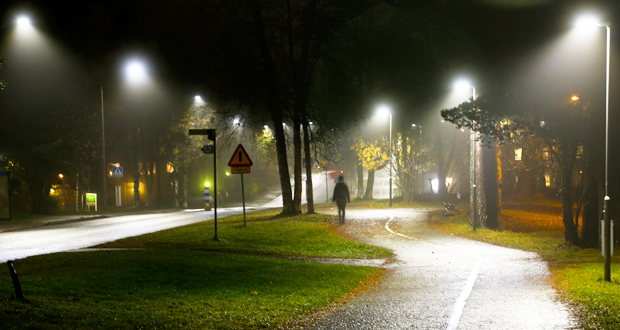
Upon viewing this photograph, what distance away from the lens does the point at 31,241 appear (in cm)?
1653

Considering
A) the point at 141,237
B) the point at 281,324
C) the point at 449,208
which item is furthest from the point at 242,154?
the point at 449,208

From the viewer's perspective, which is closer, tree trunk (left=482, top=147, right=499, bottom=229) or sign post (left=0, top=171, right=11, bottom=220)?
tree trunk (left=482, top=147, right=499, bottom=229)

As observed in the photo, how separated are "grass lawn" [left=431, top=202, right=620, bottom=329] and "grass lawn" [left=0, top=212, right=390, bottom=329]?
390cm

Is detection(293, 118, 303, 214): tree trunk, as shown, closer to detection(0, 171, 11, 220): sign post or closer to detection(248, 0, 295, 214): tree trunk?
detection(248, 0, 295, 214): tree trunk

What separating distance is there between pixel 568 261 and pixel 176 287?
33.4ft

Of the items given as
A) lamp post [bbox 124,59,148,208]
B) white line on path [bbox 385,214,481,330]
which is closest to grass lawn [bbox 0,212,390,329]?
white line on path [bbox 385,214,481,330]

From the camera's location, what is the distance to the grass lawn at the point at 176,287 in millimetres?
6508

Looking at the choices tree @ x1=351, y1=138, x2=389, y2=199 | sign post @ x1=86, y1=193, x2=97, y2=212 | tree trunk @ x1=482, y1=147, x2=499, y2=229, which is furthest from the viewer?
tree @ x1=351, y1=138, x2=389, y2=199

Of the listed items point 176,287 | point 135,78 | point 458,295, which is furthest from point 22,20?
point 458,295

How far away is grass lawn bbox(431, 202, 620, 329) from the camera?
25.1 feet

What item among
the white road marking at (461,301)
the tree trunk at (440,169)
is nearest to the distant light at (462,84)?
the white road marking at (461,301)

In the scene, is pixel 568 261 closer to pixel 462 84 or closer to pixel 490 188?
pixel 462 84

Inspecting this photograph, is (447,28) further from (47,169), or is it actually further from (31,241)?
(47,169)

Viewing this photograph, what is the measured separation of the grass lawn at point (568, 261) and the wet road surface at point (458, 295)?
31cm
